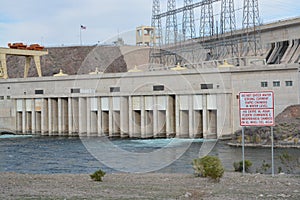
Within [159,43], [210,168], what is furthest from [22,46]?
[210,168]

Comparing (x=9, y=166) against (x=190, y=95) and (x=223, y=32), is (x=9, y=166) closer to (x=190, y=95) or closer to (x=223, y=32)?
(x=190, y=95)

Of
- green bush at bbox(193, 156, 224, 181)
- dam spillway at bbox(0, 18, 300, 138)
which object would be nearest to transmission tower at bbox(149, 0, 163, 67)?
dam spillway at bbox(0, 18, 300, 138)

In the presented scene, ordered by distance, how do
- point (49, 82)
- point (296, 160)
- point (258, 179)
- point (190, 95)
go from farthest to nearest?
point (49, 82), point (190, 95), point (296, 160), point (258, 179)

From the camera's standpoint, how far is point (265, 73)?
4547 cm

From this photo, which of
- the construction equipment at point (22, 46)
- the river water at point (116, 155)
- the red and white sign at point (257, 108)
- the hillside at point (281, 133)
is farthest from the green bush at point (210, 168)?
the construction equipment at point (22, 46)

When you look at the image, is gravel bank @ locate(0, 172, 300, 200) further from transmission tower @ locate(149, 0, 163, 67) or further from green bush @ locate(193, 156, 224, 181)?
transmission tower @ locate(149, 0, 163, 67)

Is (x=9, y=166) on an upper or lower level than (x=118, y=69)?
lower

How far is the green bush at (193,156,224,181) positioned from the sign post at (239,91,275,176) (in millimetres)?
1834

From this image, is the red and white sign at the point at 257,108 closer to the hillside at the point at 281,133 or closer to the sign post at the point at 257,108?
the sign post at the point at 257,108

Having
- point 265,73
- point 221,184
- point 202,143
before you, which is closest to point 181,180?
point 221,184

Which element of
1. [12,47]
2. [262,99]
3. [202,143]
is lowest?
[202,143]

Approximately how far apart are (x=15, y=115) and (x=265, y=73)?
29.6 meters

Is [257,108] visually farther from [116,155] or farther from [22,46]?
[22,46]

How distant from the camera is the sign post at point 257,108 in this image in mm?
19000
